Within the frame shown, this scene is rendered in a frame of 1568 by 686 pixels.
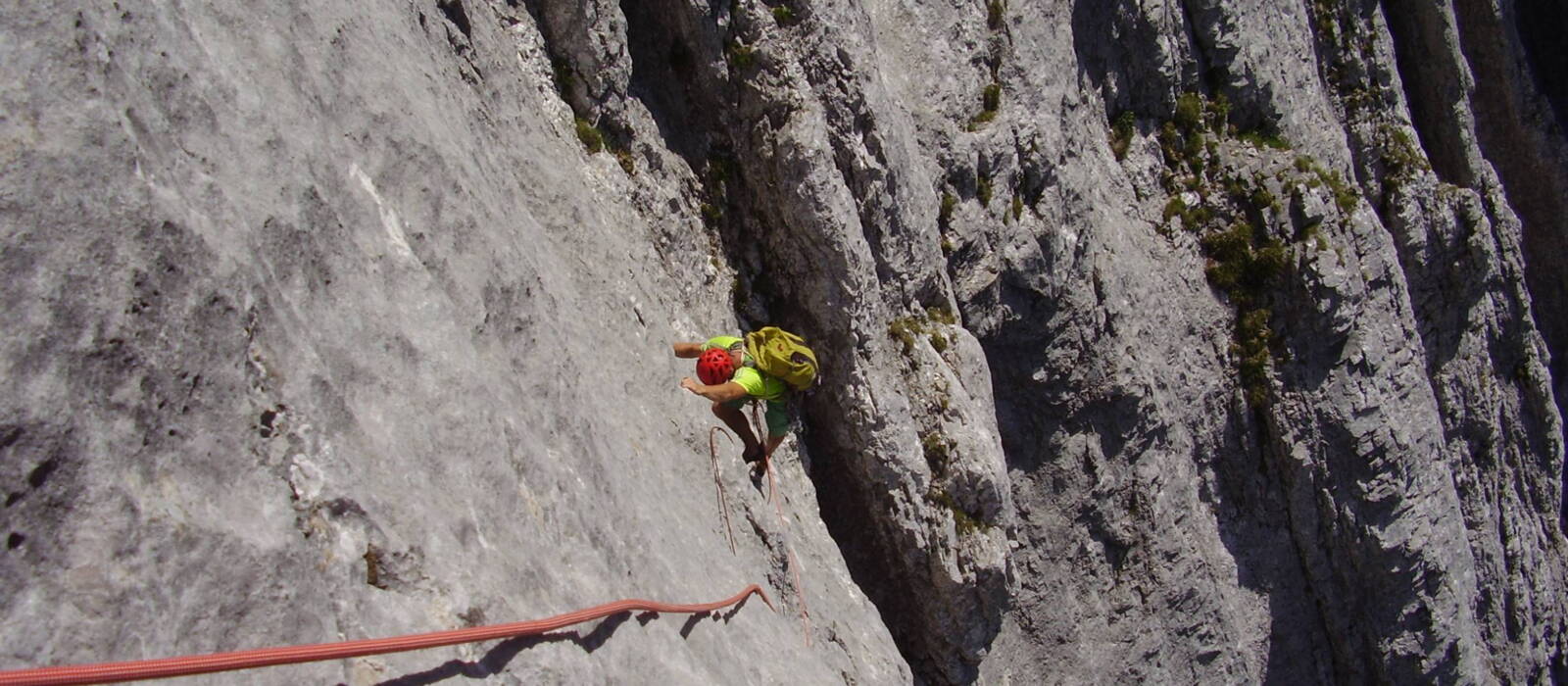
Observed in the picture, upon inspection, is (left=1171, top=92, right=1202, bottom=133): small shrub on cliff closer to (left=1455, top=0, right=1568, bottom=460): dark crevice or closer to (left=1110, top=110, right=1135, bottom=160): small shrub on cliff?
(left=1110, top=110, right=1135, bottom=160): small shrub on cliff

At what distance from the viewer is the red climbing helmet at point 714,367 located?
9484 millimetres

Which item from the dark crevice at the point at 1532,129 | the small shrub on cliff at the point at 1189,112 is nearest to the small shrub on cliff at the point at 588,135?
the small shrub on cliff at the point at 1189,112

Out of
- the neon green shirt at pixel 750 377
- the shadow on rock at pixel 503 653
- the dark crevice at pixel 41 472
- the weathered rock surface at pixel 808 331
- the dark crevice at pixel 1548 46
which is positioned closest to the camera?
the dark crevice at pixel 41 472

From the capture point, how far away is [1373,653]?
20.9 metres

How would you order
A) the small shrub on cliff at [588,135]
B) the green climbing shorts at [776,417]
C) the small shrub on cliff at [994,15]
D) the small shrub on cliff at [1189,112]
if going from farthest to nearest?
the small shrub on cliff at [1189,112], the small shrub on cliff at [994,15], the small shrub on cliff at [588,135], the green climbing shorts at [776,417]

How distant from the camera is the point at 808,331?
12.1 m

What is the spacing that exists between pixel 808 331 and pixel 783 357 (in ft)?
7.94

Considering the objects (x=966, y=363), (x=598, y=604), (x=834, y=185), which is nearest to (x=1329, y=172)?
(x=966, y=363)

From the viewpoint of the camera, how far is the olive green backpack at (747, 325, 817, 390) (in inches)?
383

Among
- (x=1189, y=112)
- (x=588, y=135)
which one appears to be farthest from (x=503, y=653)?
(x=1189, y=112)

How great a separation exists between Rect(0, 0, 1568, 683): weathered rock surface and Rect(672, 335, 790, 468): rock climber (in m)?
0.40

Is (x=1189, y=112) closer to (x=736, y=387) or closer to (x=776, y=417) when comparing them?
(x=776, y=417)

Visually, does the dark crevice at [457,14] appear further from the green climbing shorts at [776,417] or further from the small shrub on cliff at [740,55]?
the green climbing shorts at [776,417]

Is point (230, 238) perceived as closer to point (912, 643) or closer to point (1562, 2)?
point (912, 643)
